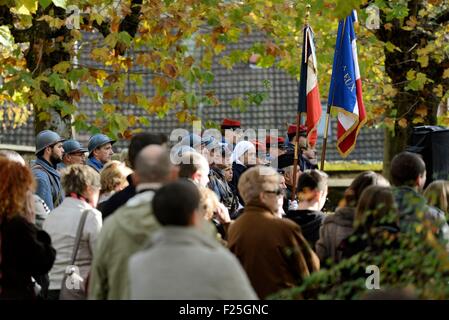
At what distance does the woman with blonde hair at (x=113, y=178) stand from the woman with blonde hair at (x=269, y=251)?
2.01 metres

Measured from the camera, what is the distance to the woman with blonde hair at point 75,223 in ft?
30.4

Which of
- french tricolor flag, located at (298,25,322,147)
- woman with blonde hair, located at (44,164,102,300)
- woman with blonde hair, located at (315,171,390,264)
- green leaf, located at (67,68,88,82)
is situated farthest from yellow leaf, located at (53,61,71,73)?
woman with blonde hair, located at (315,171,390,264)

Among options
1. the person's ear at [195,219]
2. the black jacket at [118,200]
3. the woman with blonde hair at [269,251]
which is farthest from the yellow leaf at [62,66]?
Answer: the person's ear at [195,219]

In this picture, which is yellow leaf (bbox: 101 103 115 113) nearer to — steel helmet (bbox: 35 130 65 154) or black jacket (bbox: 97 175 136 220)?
steel helmet (bbox: 35 130 65 154)

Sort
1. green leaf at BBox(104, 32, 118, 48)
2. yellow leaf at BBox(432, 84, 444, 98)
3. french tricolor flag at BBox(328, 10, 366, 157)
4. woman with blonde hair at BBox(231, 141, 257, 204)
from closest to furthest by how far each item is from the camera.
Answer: french tricolor flag at BBox(328, 10, 366, 157)
woman with blonde hair at BBox(231, 141, 257, 204)
green leaf at BBox(104, 32, 118, 48)
yellow leaf at BBox(432, 84, 444, 98)

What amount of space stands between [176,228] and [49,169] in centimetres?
693

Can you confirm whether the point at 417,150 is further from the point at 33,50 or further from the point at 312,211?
the point at 33,50

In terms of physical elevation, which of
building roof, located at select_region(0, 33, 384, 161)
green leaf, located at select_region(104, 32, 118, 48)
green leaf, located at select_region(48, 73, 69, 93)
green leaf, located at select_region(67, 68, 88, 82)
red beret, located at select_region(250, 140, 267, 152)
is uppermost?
green leaf, located at select_region(104, 32, 118, 48)

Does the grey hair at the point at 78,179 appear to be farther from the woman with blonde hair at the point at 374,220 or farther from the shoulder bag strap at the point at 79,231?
the woman with blonde hair at the point at 374,220

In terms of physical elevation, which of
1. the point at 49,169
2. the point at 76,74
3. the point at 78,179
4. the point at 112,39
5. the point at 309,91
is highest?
the point at 112,39

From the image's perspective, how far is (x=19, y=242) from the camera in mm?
8070

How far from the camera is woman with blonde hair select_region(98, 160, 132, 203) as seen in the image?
10625 mm

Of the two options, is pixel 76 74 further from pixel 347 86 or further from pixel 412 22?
pixel 412 22

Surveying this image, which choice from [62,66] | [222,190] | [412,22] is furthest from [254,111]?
[222,190]
